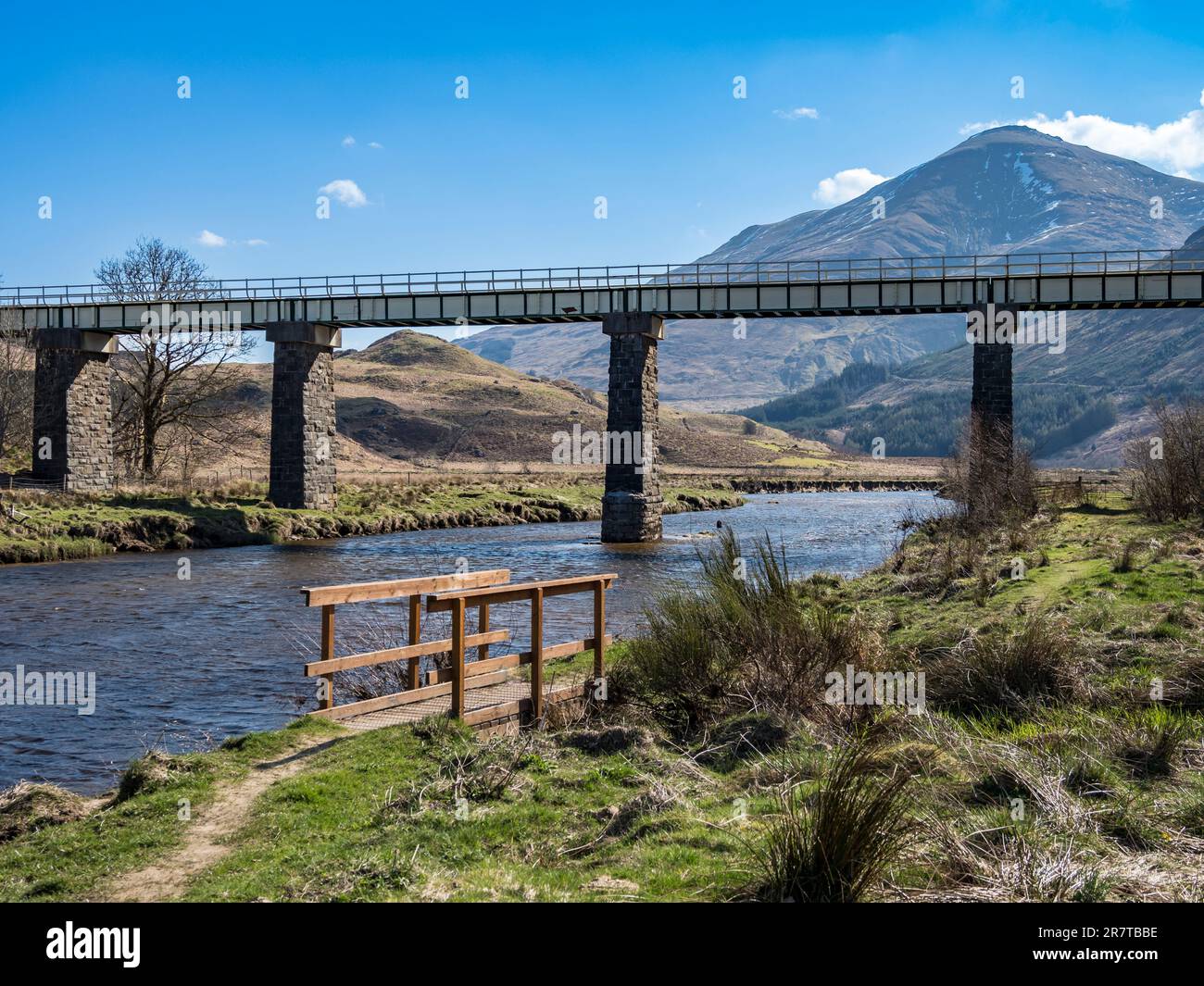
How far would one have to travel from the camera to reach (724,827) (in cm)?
830

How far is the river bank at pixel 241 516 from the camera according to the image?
3669cm

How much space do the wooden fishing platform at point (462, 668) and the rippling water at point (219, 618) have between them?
197cm

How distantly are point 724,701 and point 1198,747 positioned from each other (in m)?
4.89

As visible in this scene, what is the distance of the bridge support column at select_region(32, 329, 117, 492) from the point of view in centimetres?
4984

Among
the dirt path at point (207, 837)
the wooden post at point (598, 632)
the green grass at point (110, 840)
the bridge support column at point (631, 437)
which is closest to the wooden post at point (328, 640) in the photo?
the dirt path at point (207, 837)

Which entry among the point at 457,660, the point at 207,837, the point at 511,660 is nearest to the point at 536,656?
the point at 457,660

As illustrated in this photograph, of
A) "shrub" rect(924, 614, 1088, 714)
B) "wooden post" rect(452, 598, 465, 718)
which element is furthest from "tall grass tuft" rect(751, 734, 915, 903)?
"wooden post" rect(452, 598, 465, 718)

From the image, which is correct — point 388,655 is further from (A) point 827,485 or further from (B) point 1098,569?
(A) point 827,485

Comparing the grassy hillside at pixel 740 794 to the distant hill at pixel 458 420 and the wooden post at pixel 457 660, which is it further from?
the distant hill at pixel 458 420

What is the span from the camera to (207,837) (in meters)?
8.75

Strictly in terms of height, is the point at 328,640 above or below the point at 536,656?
above

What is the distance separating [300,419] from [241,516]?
22.8 feet

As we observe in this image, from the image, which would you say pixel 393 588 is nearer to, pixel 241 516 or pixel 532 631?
pixel 532 631

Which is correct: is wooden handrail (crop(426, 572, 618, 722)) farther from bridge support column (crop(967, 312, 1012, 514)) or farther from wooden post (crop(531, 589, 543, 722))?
bridge support column (crop(967, 312, 1012, 514))
